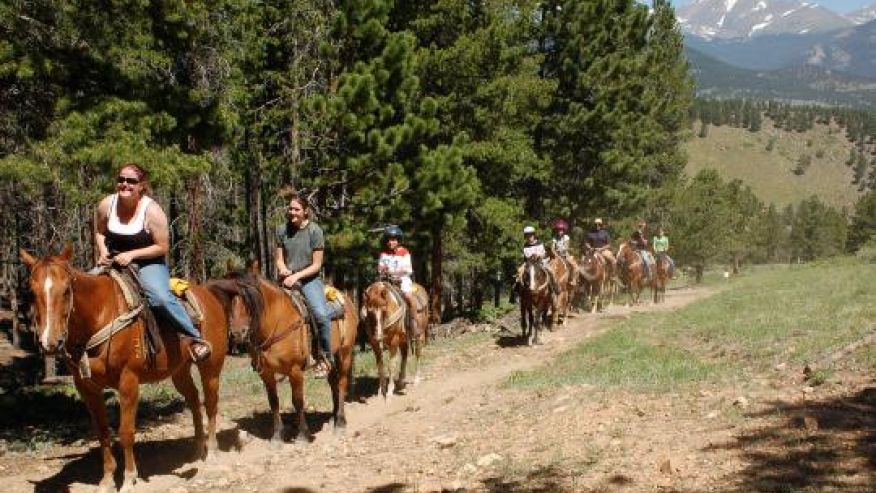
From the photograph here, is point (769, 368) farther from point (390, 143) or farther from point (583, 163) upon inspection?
point (583, 163)

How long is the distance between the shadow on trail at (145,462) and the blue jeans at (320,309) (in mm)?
1820

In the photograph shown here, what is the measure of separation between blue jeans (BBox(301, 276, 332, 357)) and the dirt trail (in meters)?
1.40

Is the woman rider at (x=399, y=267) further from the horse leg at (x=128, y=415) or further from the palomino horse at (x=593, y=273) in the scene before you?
the palomino horse at (x=593, y=273)

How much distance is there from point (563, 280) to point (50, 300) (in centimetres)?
1662

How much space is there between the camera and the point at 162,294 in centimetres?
793

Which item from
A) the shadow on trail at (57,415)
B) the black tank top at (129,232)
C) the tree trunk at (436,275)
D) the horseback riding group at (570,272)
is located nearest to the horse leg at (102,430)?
the black tank top at (129,232)

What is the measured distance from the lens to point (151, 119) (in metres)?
10.9

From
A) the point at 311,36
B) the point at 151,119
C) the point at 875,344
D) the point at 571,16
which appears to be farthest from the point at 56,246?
the point at 571,16

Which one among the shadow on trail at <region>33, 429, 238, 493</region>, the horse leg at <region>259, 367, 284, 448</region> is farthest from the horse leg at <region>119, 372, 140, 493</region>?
the horse leg at <region>259, 367, 284, 448</region>

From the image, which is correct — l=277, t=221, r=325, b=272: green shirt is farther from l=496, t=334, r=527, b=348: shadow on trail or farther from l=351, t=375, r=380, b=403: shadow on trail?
l=496, t=334, r=527, b=348: shadow on trail

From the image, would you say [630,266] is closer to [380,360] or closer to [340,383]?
[380,360]

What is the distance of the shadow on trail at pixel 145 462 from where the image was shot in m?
8.52

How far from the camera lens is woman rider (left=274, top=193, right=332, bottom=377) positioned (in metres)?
10.1

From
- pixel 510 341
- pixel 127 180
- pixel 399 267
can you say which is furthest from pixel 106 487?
pixel 510 341
